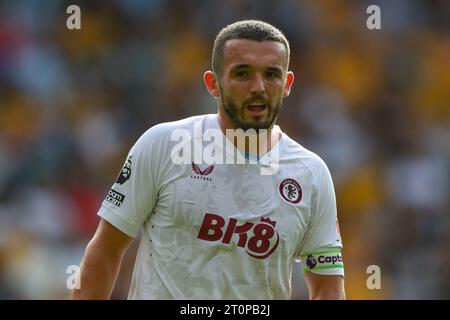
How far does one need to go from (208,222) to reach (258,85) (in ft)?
2.17

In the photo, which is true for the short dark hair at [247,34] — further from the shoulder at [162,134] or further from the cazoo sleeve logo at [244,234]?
the cazoo sleeve logo at [244,234]

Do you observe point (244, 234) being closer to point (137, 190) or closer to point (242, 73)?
point (137, 190)

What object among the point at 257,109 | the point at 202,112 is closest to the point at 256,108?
the point at 257,109

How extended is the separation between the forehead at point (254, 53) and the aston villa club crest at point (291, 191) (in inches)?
22.0

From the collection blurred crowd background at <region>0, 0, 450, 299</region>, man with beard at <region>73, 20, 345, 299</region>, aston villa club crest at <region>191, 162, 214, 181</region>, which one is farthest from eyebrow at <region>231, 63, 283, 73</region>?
blurred crowd background at <region>0, 0, 450, 299</region>

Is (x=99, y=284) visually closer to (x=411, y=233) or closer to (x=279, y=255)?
(x=279, y=255)

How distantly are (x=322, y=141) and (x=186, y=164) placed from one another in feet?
23.3

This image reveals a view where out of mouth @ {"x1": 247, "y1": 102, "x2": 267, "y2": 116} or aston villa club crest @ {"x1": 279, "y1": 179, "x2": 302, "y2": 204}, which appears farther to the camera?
aston villa club crest @ {"x1": 279, "y1": 179, "x2": 302, "y2": 204}

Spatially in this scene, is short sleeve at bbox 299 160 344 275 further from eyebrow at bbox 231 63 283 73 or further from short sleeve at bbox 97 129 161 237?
short sleeve at bbox 97 129 161 237

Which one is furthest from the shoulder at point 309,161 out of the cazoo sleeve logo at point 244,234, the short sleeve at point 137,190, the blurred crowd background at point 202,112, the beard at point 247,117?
the blurred crowd background at point 202,112

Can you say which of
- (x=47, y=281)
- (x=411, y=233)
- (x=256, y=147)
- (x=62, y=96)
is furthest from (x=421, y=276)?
(x=256, y=147)

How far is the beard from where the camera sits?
458cm

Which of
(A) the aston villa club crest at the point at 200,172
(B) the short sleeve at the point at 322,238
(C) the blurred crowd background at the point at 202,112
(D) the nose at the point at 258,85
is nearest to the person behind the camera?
(D) the nose at the point at 258,85

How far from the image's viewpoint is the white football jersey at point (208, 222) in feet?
14.9
